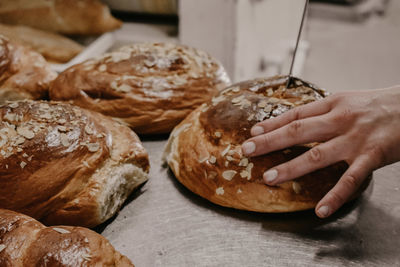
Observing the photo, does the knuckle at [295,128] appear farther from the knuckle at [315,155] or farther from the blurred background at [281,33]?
the blurred background at [281,33]

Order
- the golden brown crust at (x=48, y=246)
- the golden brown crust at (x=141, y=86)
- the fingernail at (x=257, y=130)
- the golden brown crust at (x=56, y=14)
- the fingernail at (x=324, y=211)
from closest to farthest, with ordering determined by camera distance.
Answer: the golden brown crust at (x=48, y=246)
the fingernail at (x=324, y=211)
the fingernail at (x=257, y=130)
the golden brown crust at (x=141, y=86)
the golden brown crust at (x=56, y=14)

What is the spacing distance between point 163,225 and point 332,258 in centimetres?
51

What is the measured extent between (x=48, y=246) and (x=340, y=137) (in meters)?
0.84

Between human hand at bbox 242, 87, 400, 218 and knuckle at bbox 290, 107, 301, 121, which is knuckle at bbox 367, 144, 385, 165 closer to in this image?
human hand at bbox 242, 87, 400, 218

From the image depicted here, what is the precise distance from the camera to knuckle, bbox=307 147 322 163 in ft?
3.34

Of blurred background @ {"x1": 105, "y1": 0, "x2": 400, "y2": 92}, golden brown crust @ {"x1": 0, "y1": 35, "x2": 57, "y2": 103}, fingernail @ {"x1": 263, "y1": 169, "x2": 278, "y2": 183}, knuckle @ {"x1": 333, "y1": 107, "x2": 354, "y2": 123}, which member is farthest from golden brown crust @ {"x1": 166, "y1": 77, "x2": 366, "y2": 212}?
blurred background @ {"x1": 105, "y1": 0, "x2": 400, "y2": 92}

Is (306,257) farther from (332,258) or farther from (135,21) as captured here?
(135,21)

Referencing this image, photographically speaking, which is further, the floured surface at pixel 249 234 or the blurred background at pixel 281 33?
the blurred background at pixel 281 33

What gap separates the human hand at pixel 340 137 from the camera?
38.9 inches

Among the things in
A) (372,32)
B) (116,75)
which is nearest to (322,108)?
(116,75)

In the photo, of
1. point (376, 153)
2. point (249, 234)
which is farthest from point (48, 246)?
point (376, 153)

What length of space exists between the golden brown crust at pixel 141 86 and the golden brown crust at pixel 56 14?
736mm

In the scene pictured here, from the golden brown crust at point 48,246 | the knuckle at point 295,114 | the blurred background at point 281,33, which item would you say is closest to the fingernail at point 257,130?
the knuckle at point 295,114

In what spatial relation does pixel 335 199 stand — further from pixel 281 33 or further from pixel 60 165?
pixel 281 33
